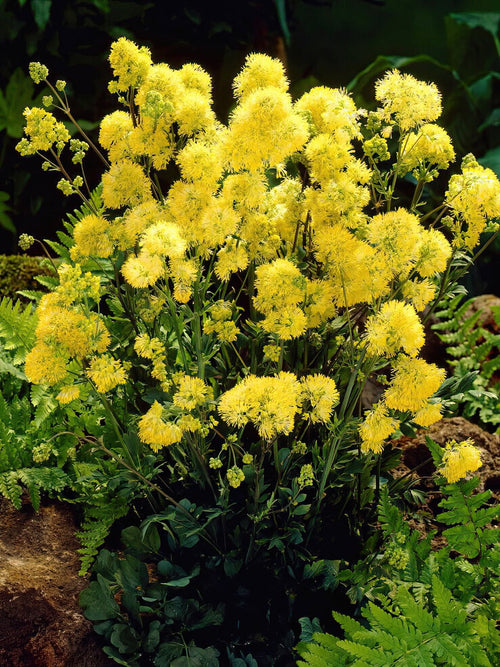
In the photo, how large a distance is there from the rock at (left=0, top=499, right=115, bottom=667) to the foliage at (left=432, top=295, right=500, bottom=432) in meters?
1.34

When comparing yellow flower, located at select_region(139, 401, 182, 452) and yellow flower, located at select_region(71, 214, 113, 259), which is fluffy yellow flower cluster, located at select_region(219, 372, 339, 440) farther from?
yellow flower, located at select_region(71, 214, 113, 259)

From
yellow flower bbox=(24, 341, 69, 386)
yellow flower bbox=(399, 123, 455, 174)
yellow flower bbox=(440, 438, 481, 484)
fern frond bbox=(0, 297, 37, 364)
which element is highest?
yellow flower bbox=(399, 123, 455, 174)

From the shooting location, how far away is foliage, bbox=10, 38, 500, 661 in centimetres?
Result: 103

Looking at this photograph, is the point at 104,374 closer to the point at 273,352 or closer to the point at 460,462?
the point at 273,352

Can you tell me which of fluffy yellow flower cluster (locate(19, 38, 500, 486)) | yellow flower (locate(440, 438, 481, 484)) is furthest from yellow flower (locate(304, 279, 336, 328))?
yellow flower (locate(440, 438, 481, 484))

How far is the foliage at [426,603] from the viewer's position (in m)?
1.02

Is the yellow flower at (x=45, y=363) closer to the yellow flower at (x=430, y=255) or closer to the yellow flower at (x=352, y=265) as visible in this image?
the yellow flower at (x=352, y=265)

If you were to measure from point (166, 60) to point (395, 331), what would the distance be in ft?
9.37

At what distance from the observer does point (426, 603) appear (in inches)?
47.8

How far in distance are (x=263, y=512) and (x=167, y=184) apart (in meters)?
2.30

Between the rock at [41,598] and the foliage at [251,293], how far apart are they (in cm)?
7

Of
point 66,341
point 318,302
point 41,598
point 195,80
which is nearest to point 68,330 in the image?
point 66,341

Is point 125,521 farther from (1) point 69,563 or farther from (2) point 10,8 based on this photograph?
(2) point 10,8

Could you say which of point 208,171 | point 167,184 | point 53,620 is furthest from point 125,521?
Result: point 167,184
